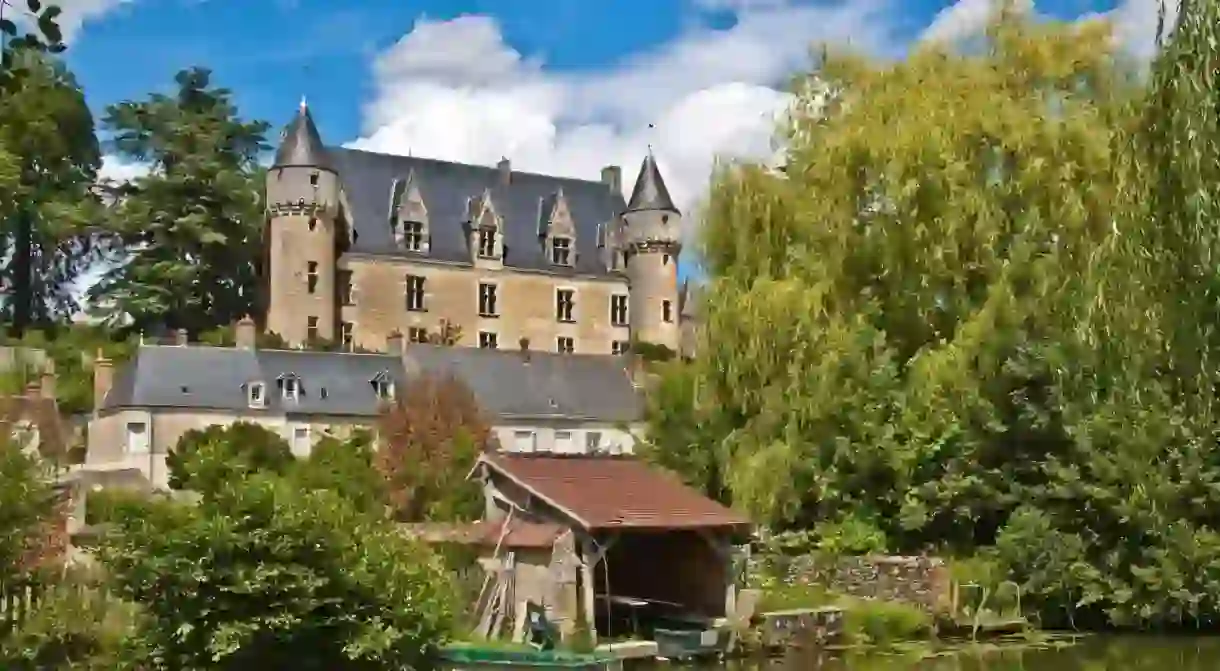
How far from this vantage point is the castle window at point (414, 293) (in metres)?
46.4

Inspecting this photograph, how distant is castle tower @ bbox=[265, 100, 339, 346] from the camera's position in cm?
4328

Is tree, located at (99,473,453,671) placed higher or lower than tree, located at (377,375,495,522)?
lower

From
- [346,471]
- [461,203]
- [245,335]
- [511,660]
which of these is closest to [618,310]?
[461,203]

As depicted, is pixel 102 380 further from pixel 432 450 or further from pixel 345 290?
pixel 432 450

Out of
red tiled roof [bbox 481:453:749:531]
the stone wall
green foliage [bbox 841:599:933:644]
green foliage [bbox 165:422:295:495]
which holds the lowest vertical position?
green foliage [bbox 841:599:933:644]

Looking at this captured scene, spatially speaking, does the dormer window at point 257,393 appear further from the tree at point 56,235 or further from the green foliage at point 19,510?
the green foliage at point 19,510

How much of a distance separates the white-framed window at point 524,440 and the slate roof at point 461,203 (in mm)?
12114

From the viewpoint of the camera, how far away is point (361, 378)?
1403 inches

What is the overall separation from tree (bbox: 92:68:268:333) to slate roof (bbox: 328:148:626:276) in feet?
12.5

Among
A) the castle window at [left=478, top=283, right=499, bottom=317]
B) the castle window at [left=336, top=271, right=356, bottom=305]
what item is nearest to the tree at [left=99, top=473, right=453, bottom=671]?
the castle window at [left=336, top=271, right=356, bottom=305]

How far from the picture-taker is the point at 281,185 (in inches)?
1721

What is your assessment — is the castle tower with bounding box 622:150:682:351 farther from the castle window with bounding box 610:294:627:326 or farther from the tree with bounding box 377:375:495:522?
the tree with bounding box 377:375:495:522

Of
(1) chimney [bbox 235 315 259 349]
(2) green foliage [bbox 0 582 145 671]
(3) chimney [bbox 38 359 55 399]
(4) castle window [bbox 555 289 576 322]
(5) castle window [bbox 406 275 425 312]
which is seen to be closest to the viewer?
(2) green foliage [bbox 0 582 145 671]

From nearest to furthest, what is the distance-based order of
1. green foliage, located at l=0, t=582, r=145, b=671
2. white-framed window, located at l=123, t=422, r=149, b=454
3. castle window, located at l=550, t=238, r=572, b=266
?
green foliage, located at l=0, t=582, r=145, b=671 < white-framed window, located at l=123, t=422, r=149, b=454 < castle window, located at l=550, t=238, r=572, b=266
